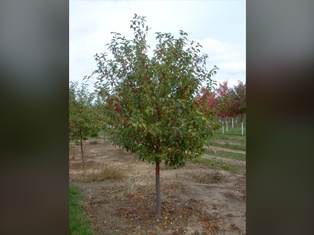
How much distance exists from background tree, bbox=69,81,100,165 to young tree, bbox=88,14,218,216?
3.14 meters

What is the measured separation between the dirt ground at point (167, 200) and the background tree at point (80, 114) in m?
0.98

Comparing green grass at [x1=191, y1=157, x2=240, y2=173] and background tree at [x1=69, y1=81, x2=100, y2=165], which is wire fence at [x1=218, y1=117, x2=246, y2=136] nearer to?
green grass at [x1=191, y1=157, x2=240, y2=173]

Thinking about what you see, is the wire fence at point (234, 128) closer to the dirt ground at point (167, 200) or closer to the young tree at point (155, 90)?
the dirt ground at point (167, 200)

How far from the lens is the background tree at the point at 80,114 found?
6234 millimetres

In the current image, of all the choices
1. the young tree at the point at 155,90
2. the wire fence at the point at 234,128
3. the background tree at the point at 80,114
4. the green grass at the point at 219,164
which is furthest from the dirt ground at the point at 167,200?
the wire fence at the point at 234,128

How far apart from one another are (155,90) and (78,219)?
1887 millimetres

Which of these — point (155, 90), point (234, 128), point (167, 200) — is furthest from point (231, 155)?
point (234, 128)

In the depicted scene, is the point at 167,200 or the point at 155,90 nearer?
the point at 155,90

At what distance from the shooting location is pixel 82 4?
1.97 meters

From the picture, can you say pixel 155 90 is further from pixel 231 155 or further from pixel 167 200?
pixel 231 155

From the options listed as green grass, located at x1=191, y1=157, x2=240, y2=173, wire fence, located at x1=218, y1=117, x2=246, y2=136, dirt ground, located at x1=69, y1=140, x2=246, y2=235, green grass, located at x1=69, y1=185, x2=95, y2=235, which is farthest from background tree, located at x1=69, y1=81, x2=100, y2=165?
wire fence, located at x1=218, y1=117, x2=246, y2=136

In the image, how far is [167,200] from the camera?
3.89m

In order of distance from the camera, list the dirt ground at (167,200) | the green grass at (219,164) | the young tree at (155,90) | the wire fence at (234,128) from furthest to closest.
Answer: the wire fence at (234,128), the green grass at (219,164), the dirt ground at (167,200), the young tree at (155,90)
